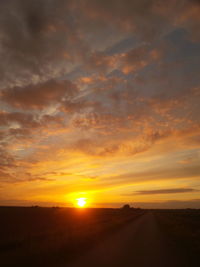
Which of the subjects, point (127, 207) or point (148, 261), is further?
point (127, 207)

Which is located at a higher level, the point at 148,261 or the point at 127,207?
the point at 127,207

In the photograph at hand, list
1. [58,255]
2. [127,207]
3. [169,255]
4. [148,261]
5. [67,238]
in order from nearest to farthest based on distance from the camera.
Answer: [148,261]
[58,255]
[169,255]
[67,238]
[127,207]

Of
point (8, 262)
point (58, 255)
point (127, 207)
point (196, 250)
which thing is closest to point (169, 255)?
point (196, 250)

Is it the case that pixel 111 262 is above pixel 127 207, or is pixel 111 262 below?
below

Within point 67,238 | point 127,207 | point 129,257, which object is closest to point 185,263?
point 129,257

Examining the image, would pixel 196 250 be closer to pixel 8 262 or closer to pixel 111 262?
pixel 111 262

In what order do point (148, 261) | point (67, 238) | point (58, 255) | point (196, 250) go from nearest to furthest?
point (148, 261), point (58, 255), point (196, 250), point (67, 238)

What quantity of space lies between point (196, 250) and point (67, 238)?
28.1 feet

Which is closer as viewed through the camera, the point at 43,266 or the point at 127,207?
the point at 43,266

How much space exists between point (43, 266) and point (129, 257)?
414cm

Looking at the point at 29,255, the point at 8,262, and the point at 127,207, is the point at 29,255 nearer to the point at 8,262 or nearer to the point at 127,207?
the point at 8,262

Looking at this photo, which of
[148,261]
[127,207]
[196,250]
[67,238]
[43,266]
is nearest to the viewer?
[43,266]

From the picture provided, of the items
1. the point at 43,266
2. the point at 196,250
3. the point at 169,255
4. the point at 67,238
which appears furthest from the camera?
the point at 67,238

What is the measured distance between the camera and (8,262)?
Result: 11789mm
